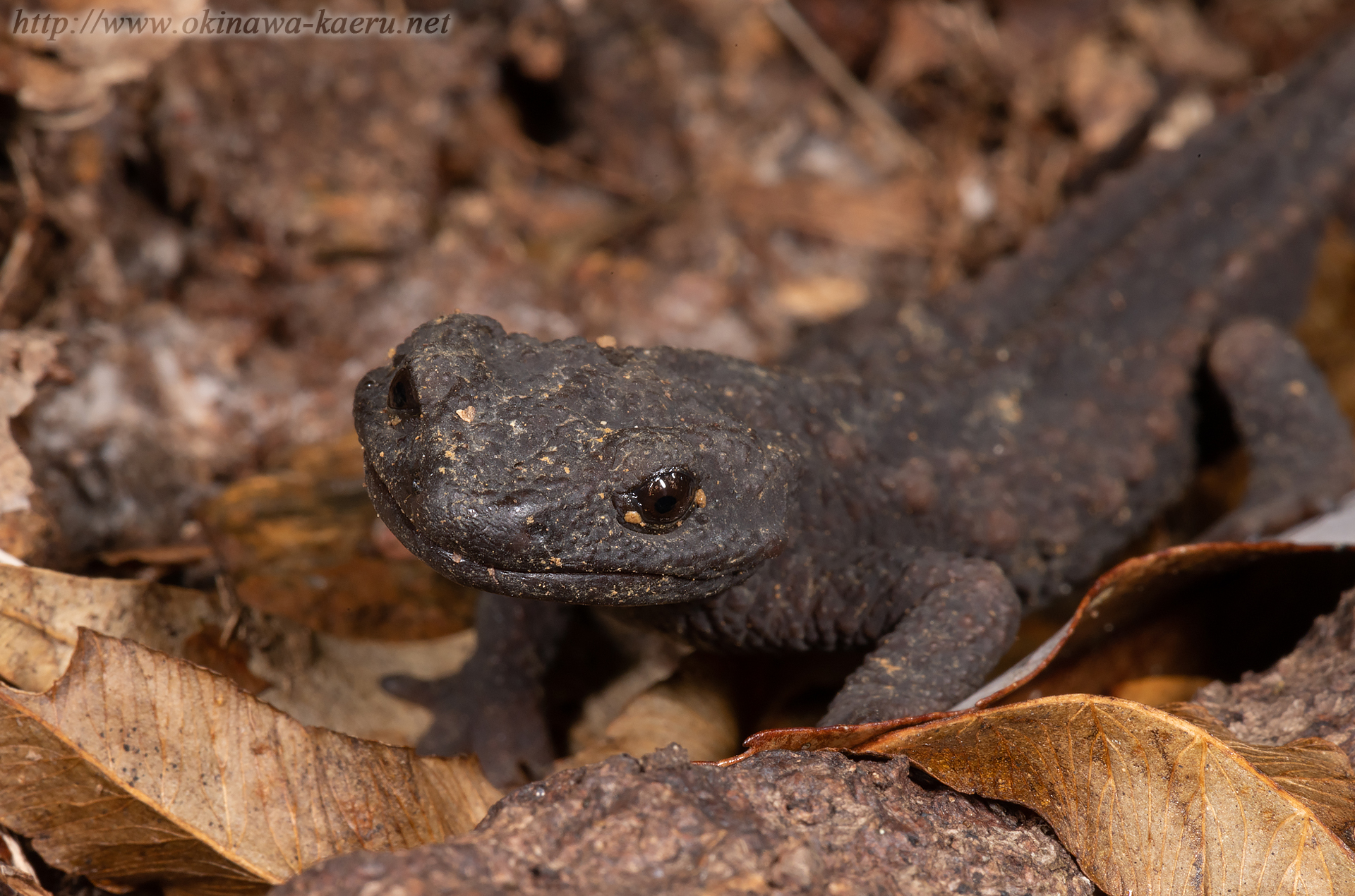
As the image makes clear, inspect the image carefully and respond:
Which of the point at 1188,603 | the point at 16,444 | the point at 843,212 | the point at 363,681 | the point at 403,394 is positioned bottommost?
the point at 363,681

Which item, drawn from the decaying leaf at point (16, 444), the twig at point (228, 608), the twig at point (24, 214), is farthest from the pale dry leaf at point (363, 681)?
the twig at point (24, 214)

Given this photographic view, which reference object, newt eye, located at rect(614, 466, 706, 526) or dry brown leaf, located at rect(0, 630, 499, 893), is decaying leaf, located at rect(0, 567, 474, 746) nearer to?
dry brown leaf, located at rect(0, 630, 499, 893)

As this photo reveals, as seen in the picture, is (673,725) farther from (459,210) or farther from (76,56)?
(76,56)

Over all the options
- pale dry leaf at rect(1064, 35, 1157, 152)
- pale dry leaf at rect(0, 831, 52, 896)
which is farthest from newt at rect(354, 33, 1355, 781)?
pale dry leaf at rect(0, 831, 52, 896)

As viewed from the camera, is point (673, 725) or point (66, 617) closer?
point (66, 617)

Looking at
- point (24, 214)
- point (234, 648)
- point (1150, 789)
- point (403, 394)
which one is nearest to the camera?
point (1150, 789)

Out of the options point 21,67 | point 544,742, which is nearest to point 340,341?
point 21,67

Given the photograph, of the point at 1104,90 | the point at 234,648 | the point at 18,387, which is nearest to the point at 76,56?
the point at 18,387
